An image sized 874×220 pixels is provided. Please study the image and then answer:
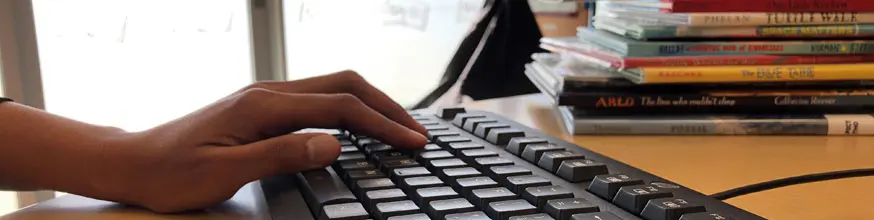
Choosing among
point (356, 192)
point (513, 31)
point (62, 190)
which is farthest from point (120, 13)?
point (356, 192)

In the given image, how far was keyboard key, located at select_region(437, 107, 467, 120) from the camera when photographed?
69 centimetres

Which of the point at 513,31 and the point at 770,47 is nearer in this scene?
the point at 770,47

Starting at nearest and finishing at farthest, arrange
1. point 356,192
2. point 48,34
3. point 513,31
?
point 356,192 → point 513,31 → point 48,34

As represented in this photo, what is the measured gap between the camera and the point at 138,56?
1504 mm

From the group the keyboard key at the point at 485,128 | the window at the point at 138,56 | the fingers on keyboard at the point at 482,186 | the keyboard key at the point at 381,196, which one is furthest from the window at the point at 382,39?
the keyboard key at the point at 381,196

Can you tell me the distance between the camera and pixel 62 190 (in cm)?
43

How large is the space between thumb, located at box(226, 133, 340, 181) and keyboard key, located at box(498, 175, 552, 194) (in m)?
0.13

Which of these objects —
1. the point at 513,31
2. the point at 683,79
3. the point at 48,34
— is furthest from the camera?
the point at 48,34

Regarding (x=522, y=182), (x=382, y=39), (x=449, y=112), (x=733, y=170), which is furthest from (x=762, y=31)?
(x=382, y=39)

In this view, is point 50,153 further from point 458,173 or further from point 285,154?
point 458,173

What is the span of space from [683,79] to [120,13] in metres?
1.22

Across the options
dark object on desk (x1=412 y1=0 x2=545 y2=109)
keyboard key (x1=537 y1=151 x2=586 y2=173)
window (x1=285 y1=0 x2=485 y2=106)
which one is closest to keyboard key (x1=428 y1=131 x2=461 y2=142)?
keyboard key (x1=537 y1=151 x2=586 y2=173)

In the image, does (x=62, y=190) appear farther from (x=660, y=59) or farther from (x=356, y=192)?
(x=660, y=59)

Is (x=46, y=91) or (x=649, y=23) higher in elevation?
(x=649, y=23)
